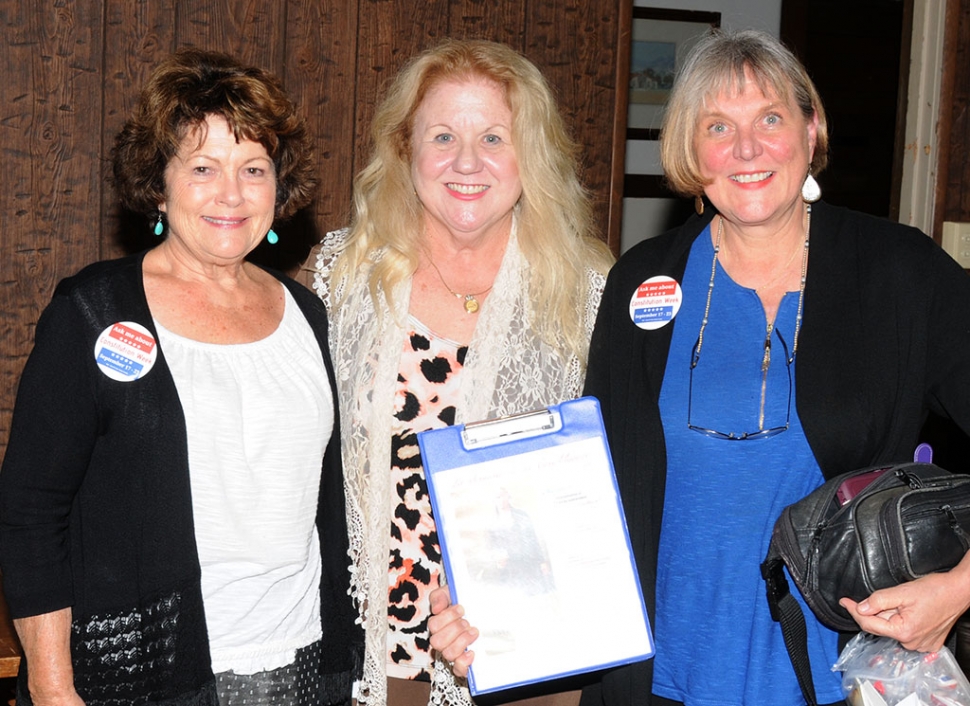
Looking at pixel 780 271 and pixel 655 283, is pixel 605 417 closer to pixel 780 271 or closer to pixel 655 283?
pixel 655 283

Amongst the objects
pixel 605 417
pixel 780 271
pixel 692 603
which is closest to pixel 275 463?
pixel 605 417

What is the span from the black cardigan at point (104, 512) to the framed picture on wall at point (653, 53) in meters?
4.62

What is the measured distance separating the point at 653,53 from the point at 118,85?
3.67 m

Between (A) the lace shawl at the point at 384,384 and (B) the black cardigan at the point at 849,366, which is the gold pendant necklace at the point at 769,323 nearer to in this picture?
(B) the black cardigan at the point at 849,366

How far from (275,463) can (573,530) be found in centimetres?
57

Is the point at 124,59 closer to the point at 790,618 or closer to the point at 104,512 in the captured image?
the point at 104,512

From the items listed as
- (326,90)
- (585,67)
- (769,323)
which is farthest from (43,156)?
(769,323)

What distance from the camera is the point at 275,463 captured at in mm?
1961

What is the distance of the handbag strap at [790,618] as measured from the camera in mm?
1866

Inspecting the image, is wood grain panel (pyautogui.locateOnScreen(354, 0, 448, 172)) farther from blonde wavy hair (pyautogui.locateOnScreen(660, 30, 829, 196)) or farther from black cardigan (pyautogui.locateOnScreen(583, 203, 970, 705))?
black cardigan (pyautogui.locateOnScreen(583, 203, 970, 705))

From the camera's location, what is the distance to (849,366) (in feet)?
6.44

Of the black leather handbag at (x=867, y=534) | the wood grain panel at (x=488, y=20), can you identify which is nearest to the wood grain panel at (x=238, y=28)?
the wood grain panel at (x=488, y=20)

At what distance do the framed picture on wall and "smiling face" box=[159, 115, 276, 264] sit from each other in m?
4.32

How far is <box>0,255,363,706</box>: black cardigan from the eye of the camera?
1.77 meters
